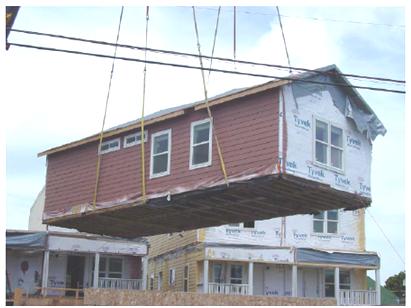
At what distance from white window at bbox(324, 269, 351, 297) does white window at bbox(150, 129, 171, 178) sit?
16.9m

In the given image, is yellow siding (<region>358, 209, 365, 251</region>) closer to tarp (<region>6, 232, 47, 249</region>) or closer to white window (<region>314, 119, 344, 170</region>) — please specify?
tarp (<region>6, 232, 47, 249</region>)

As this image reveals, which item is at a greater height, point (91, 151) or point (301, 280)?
point (91, 151)

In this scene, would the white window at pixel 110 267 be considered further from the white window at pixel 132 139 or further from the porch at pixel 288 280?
the white window at pixel 132 139

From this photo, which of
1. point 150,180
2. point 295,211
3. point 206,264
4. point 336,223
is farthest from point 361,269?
point 150,180

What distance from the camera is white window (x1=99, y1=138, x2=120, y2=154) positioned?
73.3 feet

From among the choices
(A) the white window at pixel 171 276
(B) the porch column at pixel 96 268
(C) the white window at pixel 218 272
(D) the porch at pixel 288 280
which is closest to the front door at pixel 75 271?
(B) the porch column at pixel 96 268

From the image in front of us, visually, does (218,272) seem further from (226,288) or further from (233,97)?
(233,97)

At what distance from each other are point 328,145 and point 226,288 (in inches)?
576

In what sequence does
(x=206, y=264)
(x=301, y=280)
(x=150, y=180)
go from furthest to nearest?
(x=301, y=280), (x=206, y=264), (x=150, y=180)

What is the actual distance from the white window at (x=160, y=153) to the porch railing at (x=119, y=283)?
12.6 meters


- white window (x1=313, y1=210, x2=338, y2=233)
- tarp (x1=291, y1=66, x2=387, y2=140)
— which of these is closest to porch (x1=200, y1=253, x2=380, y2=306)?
white window (x1=313, y1=210, x2=338, y2=233)

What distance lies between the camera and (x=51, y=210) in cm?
2411

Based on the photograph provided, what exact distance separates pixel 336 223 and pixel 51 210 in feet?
51.3

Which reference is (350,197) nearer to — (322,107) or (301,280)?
(322,107)
